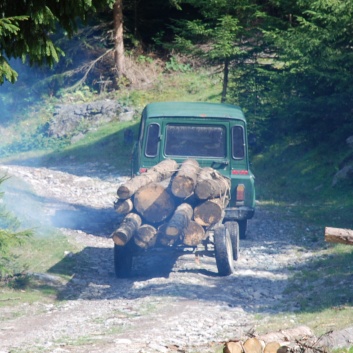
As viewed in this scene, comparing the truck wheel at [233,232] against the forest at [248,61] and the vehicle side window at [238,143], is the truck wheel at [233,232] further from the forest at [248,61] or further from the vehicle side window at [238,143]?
the forest at [248,61]

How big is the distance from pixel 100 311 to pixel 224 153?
15.7ft

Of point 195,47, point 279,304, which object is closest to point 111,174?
point 195,47

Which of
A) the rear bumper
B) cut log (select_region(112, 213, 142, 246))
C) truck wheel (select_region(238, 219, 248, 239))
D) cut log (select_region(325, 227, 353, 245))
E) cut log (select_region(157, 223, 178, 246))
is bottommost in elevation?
truck wheel (select_region(238, 219, 248, 239))

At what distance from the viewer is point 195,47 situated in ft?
89.0

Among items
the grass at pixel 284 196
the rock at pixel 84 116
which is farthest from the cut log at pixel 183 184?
the rock at pixel 84 116

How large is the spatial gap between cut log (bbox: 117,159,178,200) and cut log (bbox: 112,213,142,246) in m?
0.37

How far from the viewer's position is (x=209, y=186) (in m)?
11.9

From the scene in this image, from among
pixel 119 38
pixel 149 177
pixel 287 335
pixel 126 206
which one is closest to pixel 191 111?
pixel 149 177

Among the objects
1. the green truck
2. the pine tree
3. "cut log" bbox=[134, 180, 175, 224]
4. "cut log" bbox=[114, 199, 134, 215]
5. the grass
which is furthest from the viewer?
the green truck

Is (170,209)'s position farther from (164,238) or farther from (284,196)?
(284,196)

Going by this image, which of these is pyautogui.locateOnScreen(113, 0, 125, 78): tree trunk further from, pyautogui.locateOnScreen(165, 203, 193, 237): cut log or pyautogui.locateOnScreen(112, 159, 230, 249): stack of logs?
pyautogui.locateOnScreen(165, 203, 193, 237): cut log

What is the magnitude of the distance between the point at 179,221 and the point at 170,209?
1.43 feet

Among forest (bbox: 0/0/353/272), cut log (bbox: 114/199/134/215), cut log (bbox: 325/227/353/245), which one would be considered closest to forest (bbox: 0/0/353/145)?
forest (bbox: 0/0/353/272)

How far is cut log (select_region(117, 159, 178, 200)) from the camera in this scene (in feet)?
38.7
